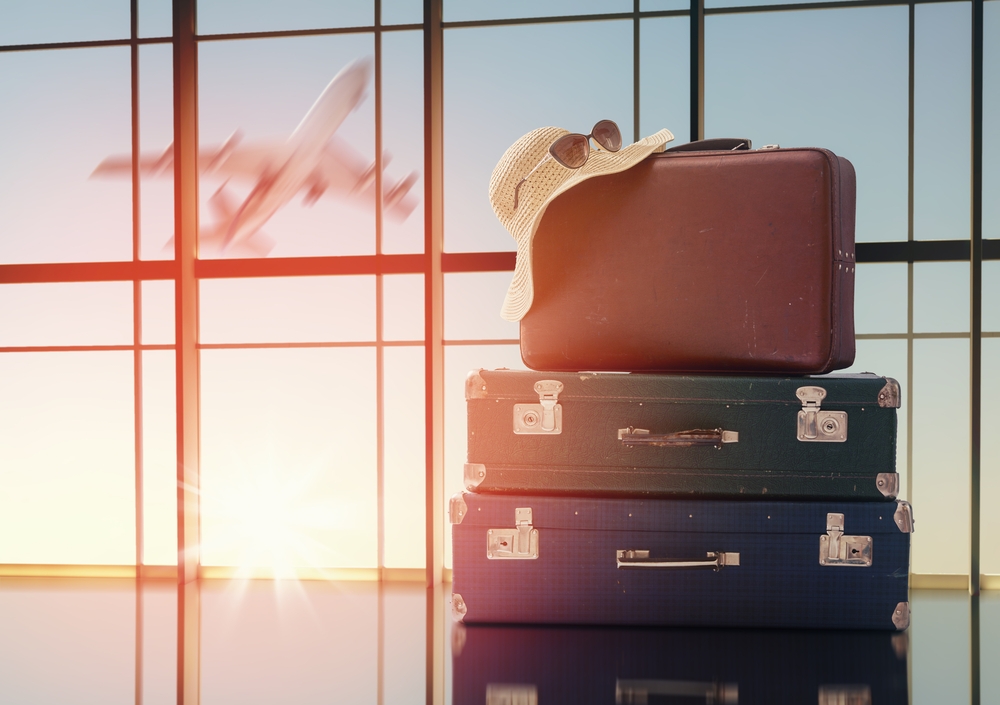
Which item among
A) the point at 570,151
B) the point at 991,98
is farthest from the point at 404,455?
the point at 991,98

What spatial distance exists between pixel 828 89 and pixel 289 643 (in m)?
2.63

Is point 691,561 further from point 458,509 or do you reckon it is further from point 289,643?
point 289,643

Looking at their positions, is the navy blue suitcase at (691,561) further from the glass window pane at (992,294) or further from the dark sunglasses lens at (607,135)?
the glass window pane at (992,294)

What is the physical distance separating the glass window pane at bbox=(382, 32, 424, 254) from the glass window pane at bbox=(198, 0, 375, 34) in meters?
0.18

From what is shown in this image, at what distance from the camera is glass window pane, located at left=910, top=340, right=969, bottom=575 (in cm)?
243

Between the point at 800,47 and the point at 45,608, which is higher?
the point at 800,47

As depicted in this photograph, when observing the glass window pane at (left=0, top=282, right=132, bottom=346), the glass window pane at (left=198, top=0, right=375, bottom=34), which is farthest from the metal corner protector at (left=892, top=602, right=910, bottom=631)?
the glass window pane at (left=0, top=282, right=132, bottom=346)

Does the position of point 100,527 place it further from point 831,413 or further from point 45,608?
point 831,413

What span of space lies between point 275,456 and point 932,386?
281 centimetres

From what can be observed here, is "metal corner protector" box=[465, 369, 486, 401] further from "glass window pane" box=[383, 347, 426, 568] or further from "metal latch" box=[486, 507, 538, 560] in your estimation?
"glass window pane" box=[383, 347, 426, 568]

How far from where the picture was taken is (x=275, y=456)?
2.76 meters

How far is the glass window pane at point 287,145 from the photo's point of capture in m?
2.58

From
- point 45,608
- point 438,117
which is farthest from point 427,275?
point 45,608

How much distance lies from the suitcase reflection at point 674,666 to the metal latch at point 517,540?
180 millimetres
